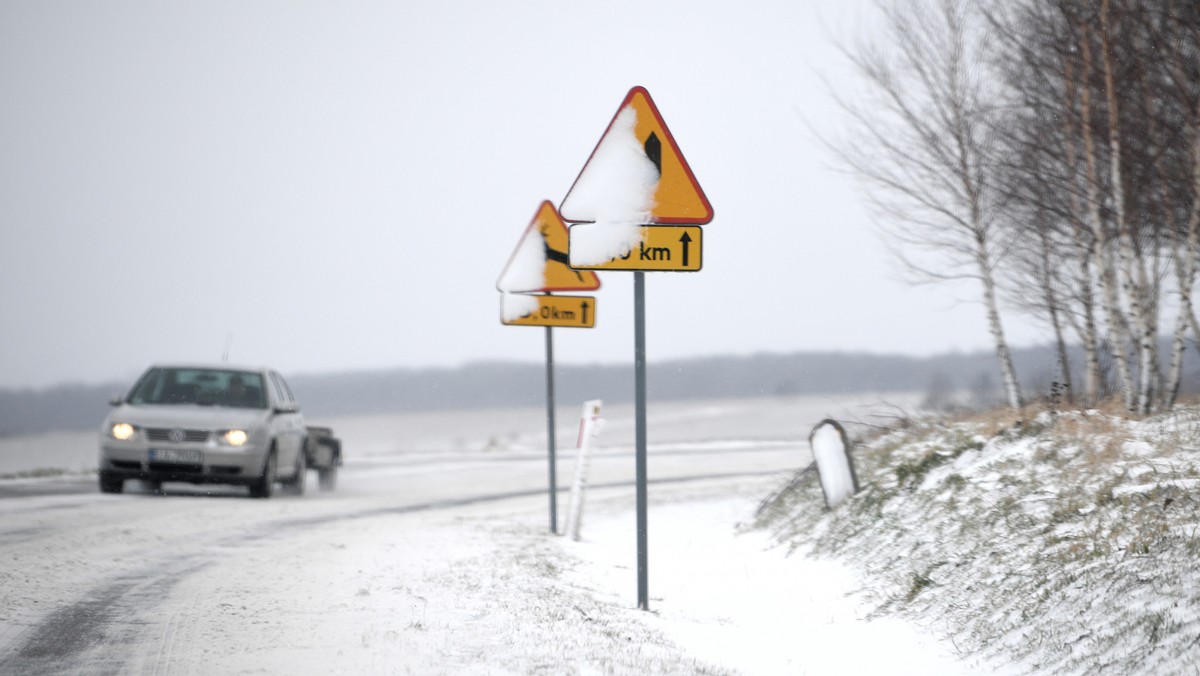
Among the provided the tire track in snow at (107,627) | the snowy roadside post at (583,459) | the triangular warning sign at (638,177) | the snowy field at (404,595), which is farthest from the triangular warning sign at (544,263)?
the triangular warning sign at (638,177)

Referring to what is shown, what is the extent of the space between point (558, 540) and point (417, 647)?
19.9 ft

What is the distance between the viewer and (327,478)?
64.6 ft

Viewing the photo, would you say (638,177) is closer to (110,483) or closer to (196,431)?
(196,431)

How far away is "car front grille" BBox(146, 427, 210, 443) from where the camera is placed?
15.0 metres

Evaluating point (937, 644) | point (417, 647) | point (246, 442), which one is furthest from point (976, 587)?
point (246, 442)

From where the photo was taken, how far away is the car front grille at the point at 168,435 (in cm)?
1502

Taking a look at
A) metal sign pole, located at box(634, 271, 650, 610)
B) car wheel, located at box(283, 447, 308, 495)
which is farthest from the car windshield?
metal sign pole, located at box(634, 271, 650, 610)

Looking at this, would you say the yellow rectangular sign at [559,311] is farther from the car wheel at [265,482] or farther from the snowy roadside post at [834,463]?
the car wheel at [265,482]

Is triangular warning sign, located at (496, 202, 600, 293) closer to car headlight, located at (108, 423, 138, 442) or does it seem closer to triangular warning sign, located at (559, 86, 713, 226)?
triangular warning sign, located at (559, 86, 713, 226)

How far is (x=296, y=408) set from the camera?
58.2 ft

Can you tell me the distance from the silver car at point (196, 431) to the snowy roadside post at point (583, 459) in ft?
17.2

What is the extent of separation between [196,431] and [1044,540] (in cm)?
1120

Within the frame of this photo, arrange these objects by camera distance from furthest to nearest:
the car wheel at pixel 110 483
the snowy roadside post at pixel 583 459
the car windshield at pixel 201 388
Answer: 1. the car windshield at pixel 201 388
2. the car wheel at pixel 110 483
3. the snowy roadside post at pixel 583 459

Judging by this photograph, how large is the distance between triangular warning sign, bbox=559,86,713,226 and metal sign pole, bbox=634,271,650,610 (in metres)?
0.43
